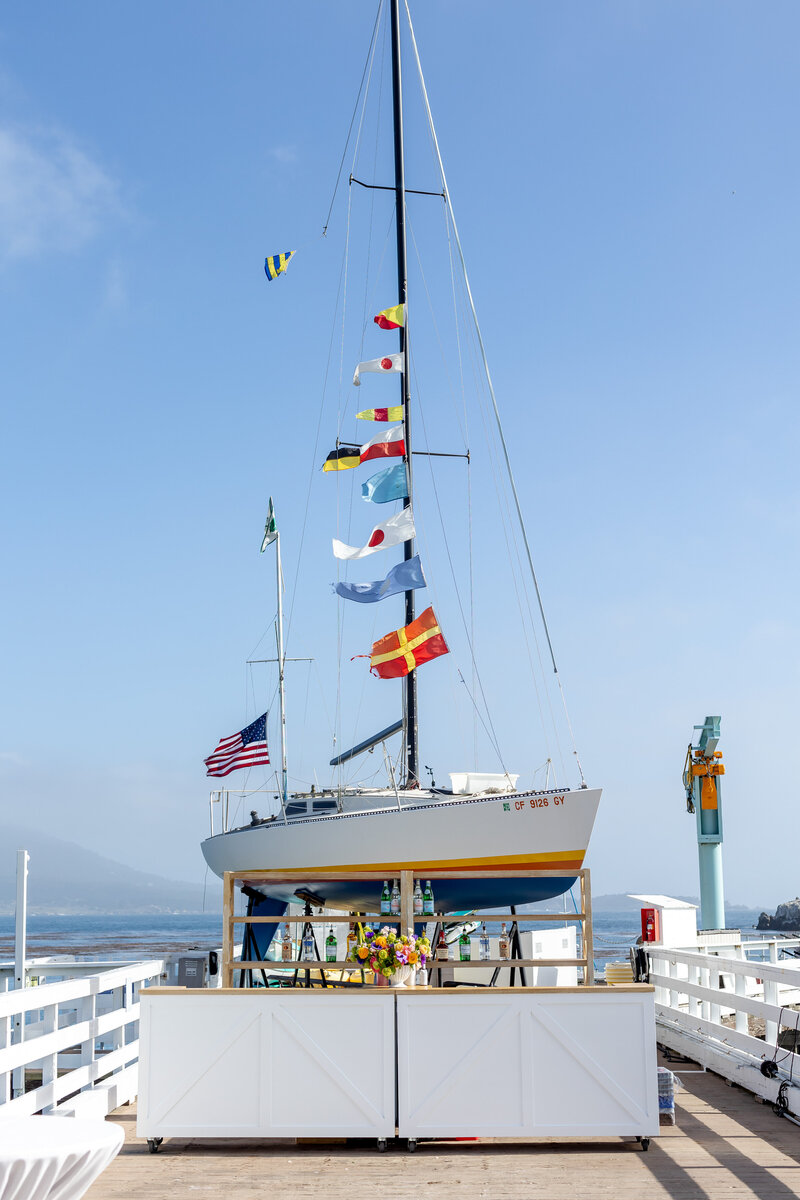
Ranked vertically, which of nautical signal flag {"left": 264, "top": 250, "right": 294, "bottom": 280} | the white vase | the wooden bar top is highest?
nautical signal flag {"left": 264, "top": 250, "right": 294, "bottom": 280}

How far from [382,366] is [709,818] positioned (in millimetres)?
11259

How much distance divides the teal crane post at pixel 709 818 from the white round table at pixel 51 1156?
67.9 feet

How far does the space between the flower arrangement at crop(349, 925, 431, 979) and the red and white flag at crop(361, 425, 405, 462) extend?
14733 millimetres

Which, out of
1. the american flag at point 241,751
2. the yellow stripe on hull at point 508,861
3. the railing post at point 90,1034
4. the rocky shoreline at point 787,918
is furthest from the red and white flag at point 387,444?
the rocky shoreline at point 787,918

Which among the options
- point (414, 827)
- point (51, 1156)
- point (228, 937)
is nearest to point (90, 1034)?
point (228, 937)

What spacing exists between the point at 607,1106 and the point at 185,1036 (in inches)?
112

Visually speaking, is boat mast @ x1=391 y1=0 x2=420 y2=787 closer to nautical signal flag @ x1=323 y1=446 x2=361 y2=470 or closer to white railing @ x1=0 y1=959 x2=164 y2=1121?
nautical signal flag @ x1=323 y1=446 x2=361 y2=470

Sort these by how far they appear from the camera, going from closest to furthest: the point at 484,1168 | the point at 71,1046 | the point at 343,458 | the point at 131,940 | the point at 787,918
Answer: the point at 484,1168 < the point at 71,1046 < the point at 343,458 < the point at 131,940 < the point at 787,918

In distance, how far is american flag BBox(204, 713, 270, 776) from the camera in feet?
74.3

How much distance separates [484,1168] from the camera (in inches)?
279

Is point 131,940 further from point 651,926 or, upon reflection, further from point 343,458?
point 651,926

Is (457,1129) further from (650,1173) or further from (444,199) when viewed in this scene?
(444,199)

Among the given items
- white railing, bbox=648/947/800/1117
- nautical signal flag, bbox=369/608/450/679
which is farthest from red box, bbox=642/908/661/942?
nautical signal flag, bbox=369/608/450/679

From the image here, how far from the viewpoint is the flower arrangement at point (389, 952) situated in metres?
7.88
